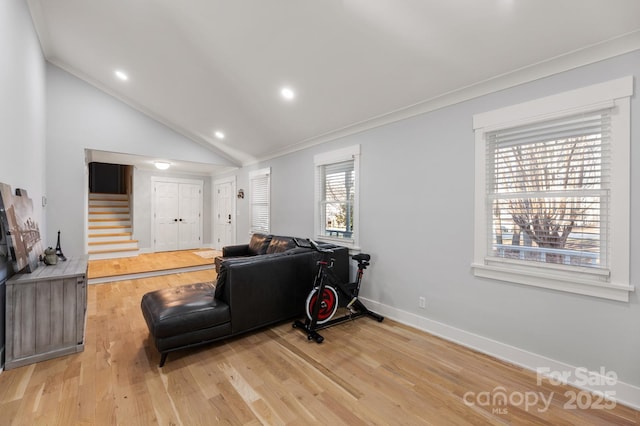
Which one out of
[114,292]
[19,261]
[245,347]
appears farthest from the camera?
[114,292]

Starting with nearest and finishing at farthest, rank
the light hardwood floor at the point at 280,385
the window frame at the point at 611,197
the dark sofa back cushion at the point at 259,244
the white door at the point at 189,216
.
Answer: the light hardwood floor at the point at 280,385 < the window frame at the point at 611,197 < the dark sofa back cushion at the point at 259,244 < the white door at the point at 189,216

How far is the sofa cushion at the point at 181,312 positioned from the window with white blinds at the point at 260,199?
10.1 ft

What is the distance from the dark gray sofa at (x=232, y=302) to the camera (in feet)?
7.79

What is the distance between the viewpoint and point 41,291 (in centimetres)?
238

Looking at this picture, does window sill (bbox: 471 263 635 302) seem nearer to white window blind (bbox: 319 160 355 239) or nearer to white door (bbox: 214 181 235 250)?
white window blind (bbox: 319 160 355 239)

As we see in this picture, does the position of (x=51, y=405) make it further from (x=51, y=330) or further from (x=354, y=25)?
(x=354, y=25)

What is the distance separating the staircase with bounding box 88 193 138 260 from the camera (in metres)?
6.63

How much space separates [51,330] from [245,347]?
1.69 meters

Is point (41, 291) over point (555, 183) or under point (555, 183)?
under

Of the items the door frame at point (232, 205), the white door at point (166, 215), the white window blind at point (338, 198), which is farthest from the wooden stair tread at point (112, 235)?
the white window blind at point (338, 198)

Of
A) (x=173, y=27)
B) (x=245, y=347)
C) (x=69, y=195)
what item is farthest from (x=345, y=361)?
(x=69, y=195)

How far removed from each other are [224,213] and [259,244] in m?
3.53

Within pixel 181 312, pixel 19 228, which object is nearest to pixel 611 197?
pixel 181 312

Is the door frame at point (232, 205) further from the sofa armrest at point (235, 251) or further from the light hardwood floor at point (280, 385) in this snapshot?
the light hardwood floor at point (280, 385)
